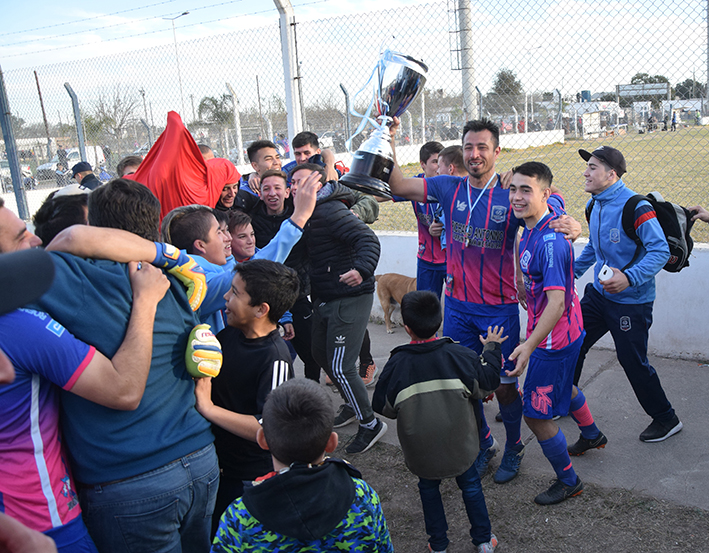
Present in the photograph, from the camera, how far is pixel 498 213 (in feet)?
11.3

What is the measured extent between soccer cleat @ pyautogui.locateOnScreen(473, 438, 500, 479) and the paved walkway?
3.1 inches

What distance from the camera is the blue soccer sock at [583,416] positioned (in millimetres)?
3506

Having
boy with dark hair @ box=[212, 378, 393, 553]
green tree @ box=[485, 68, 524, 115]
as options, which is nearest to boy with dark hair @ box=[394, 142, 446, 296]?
green tree @ box=[485, 68, 524, 115]

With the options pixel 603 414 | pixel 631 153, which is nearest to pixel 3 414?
pixel 603 414

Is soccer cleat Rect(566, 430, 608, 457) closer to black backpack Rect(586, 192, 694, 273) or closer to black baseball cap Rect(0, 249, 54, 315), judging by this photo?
black backpack Rect(586, 192, 694, 273)

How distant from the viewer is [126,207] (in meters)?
1.81

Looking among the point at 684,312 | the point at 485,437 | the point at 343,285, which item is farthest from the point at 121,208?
the point at 684,312

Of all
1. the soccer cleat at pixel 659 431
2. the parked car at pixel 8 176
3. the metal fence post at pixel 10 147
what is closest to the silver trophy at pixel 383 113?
the soccer cleat at pixel 659 431

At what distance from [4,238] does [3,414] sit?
53 centimetres

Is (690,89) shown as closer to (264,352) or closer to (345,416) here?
(345,416)

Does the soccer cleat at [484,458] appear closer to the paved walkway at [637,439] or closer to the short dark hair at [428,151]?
the paved walkway at [637,439]

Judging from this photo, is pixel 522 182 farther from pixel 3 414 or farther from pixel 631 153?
pixel 631 153

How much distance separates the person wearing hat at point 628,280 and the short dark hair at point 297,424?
258 centimetres

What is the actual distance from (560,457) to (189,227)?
7.92ft
